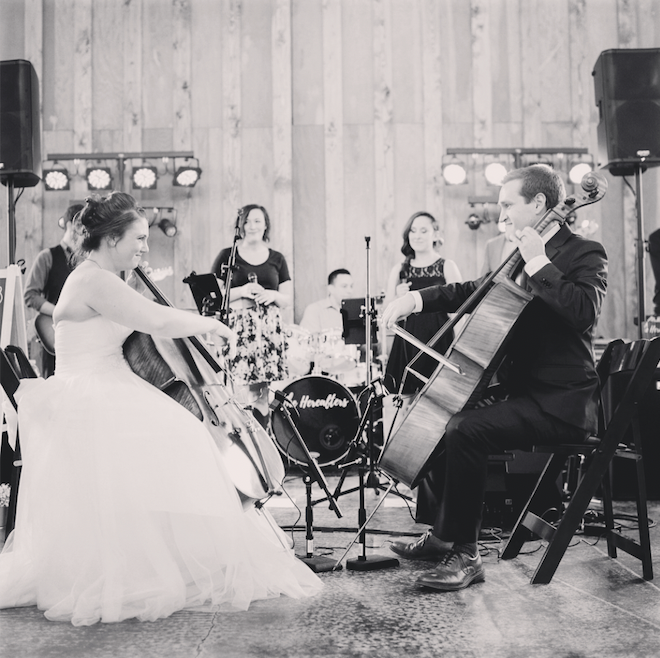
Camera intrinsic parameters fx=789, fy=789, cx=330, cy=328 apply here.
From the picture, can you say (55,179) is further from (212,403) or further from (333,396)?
(212,403)

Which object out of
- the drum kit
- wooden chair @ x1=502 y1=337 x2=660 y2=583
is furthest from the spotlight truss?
wooden chair @ x1=502 y1=337 x2=660 y2=583

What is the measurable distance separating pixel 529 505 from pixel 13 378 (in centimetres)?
A: 206

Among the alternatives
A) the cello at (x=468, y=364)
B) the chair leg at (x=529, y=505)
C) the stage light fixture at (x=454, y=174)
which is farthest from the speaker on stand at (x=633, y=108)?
the cello at (x=468, y=364)

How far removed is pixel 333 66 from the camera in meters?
7.17

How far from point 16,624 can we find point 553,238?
210cm

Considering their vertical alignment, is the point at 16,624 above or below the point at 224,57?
below

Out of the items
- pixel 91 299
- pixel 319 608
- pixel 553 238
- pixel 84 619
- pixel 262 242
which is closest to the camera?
pixel 84 619

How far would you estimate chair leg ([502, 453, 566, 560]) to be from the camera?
2.90 metres

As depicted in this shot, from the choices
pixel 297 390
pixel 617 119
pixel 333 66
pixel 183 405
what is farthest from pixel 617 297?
pixel 183 405

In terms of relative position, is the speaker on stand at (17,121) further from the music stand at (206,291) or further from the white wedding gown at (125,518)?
the white wedding gown at (125,518)

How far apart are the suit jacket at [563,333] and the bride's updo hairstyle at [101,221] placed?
1398 mm

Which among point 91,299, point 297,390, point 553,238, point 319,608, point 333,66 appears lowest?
point 319,608

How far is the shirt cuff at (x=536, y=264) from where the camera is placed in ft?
8.42

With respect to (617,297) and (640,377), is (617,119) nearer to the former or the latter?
(617,297)
